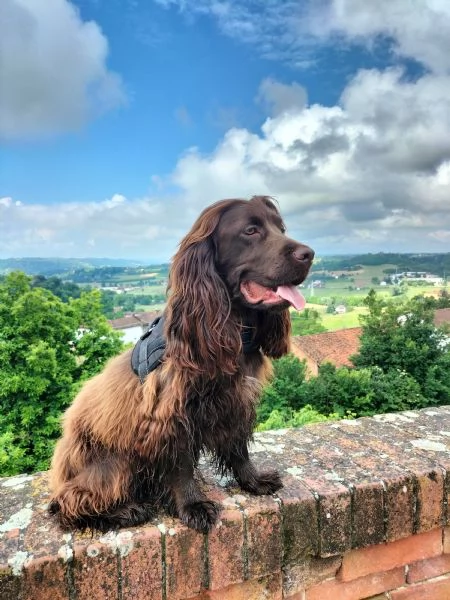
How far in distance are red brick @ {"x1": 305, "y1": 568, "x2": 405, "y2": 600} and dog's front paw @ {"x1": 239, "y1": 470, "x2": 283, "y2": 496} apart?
455mm

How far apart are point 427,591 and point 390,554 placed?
0.96 feet

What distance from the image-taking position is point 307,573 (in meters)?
2.00

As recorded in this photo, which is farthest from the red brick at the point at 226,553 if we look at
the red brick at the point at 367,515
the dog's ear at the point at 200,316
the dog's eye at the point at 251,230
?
the dog's eye at the point at 251,230

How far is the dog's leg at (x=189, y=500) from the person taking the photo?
1.83 meters

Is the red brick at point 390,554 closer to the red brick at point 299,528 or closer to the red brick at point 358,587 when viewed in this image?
the red brick at point 358,587

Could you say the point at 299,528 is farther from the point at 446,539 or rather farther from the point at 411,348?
the point at 411,348

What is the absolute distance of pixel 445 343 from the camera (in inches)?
1033

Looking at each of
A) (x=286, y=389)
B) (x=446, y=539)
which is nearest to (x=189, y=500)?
(x=446, y=539)

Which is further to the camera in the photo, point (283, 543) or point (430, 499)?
point (430, 499)

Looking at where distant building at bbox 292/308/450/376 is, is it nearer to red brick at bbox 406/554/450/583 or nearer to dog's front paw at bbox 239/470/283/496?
red brick at bbox 406/554/450/583

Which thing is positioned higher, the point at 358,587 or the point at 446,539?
the point at 446,539

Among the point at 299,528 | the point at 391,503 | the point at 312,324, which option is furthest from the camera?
the point at 312,324

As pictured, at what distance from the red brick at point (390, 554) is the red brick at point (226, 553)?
0.52m

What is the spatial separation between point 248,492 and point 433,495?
0.85m
